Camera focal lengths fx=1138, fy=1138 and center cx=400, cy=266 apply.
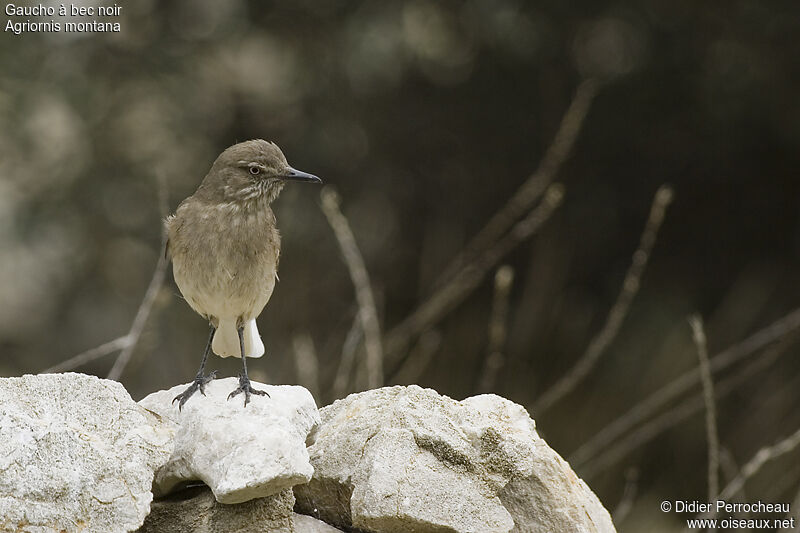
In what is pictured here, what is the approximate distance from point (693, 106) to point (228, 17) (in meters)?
3.63

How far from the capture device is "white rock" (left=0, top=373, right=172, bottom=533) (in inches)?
120

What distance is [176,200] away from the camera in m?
8.91

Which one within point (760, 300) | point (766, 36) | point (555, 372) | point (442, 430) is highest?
point (766, 36)

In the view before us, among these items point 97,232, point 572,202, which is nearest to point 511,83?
point 572,202

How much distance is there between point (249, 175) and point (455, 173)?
4.82 meters

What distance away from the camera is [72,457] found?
3.14 m

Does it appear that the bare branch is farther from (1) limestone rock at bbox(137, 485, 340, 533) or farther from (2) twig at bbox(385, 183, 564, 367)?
(2) twig at bbox(385, 183, 564, 367)

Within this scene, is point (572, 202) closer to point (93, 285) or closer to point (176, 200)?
point (176, 200)

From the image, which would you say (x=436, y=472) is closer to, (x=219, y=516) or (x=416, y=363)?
(x=219, y=516)

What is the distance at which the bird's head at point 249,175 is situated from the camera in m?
4.31

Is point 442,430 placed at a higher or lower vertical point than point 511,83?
lower

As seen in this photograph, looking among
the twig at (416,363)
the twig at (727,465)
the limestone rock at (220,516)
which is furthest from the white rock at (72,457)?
the twig at (416,363)

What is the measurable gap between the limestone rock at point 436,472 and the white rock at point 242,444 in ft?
0.59

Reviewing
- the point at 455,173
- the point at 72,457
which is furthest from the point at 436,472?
the point at 455,173
